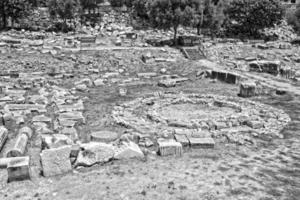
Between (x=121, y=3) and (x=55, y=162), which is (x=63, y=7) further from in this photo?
(x=55, y=162)

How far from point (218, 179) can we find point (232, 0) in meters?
41.2

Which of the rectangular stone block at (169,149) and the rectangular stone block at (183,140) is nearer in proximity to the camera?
the rectangular stone block at (169,149)

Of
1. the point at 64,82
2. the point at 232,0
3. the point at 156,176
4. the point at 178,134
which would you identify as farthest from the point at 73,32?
the point at 156,176

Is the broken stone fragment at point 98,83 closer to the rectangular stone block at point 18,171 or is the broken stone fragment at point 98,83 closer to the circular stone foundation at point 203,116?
the circular stone foundation at point 203,116

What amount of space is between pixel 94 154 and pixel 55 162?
1.22 meters

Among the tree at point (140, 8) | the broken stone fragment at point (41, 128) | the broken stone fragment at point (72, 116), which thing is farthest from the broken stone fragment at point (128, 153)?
the tree at point (140, 8)

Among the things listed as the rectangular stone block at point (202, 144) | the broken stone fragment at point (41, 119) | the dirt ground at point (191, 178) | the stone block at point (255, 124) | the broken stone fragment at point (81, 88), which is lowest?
the dirt ground at point (191, 178)

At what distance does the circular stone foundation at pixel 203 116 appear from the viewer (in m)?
13.6

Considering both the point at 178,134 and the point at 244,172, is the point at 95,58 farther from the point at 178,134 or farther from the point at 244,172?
the point at 244,172

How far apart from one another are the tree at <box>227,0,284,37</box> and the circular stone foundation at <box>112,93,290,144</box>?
28597mm

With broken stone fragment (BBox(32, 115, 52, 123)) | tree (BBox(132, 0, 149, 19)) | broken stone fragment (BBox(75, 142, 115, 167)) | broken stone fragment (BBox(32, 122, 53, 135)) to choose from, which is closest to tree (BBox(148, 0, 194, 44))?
tree (BBox(132, 0, 149, 19))

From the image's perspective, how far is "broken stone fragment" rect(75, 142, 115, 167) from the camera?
33.4ft

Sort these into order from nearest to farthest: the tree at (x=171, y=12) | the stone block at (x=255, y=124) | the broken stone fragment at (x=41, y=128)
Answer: the broken stone fragment at (x=41, y=128) → the stone block at (x=255, y=124) → the tree at (x=171, y=12)

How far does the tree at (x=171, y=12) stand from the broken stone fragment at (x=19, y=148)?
2420cm
